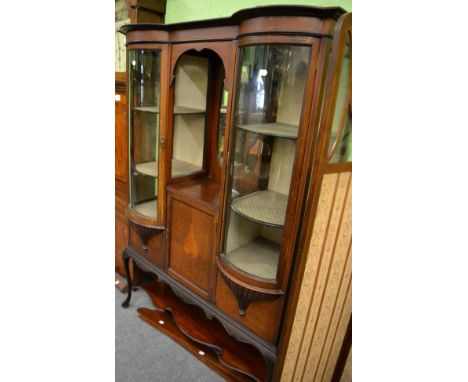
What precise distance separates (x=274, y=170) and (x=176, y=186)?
59 cm

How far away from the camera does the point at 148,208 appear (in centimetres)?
193

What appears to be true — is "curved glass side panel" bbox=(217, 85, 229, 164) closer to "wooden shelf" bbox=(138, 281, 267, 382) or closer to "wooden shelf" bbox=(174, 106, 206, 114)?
"wooden shelf" bbox=(174, 106, 206, 114)

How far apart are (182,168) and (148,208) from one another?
1.14ft

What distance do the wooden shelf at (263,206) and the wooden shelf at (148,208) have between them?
0.70 meters

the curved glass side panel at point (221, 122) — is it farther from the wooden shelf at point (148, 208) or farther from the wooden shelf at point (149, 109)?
the wooden shelf at point (148, 208)

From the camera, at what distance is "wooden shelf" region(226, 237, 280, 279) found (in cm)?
131

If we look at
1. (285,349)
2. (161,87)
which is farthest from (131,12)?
(285,349)

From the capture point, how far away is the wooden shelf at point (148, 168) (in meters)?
1.84

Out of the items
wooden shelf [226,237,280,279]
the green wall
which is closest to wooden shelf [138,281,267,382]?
wooden shelf [226,237,280,279]

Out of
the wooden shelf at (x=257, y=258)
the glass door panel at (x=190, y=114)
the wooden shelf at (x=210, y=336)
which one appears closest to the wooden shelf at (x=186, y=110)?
the glass door panel at (x=190, y=114)

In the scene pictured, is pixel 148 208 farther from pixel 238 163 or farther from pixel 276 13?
pixel 276 13

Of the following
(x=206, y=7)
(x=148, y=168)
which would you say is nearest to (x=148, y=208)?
(x=148, y=168)
